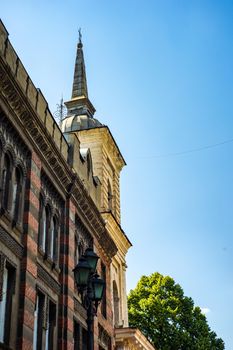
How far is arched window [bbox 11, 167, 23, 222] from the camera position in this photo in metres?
→ 17.7

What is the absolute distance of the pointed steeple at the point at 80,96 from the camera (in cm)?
3903

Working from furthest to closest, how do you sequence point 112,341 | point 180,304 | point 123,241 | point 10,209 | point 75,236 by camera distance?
1. point 180,304
2. point 123,241
3. point 112,341
4. point 75,236
5. point 10,209

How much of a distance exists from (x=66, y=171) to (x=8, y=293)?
6.87m

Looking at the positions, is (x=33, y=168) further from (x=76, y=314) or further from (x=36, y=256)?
(x=76, y=314)

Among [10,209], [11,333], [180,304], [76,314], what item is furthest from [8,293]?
[180,304]

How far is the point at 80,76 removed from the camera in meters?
42.1

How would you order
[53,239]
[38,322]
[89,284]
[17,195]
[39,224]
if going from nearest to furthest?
[89,284] → [17,195] → [38,322] → [39,224] → [53,239]

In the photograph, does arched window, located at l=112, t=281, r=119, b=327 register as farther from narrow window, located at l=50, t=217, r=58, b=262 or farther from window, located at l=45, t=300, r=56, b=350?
window, located at l=45, t=300, r=56, b=350

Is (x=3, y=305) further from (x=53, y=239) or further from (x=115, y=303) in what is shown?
(x=115, y=303)

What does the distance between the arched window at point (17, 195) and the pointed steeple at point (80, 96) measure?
2021 cm

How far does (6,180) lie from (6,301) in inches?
143

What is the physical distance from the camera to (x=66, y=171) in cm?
2222

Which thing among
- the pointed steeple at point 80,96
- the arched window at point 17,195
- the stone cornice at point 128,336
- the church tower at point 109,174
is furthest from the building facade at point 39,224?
the pointed steeple at point 80,96

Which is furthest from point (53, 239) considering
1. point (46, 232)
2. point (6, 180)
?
point (6, 180)
